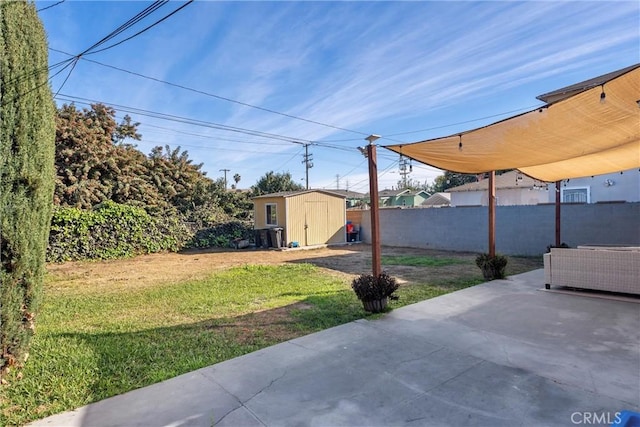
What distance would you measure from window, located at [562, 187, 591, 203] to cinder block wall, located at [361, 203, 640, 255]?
2.75m

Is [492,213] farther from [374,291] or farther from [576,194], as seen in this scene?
[576,194]

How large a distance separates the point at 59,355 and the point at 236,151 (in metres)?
17.7

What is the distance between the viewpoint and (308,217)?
14.8 metres

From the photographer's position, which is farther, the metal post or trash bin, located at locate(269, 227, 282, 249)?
trash bin, located at locate(269, 227, 282, 249)

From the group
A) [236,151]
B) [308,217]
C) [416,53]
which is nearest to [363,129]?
[308,217]

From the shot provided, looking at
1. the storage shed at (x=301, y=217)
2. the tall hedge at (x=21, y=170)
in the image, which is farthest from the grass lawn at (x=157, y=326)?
the storage shed at (x=301, y=217)

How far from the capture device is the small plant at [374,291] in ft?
15.3

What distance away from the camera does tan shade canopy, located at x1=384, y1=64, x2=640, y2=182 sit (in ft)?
10.8

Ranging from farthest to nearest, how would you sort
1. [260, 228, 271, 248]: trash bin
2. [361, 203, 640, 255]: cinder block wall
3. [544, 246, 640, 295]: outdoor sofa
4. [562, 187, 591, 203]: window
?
[260, 228, 271, 248]: trash bin → [562, 187, 591, 203]: window → [361, 203, 640, 255]: cinder block wall → [544, 246, 640, 295]: outdoor sofa

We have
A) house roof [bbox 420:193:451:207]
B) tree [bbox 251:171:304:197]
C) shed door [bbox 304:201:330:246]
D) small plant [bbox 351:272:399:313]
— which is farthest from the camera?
house roof [bbox 420:193:451:207]

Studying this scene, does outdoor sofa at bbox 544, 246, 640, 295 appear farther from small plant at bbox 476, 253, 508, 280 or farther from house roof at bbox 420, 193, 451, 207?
house roof at bbox 420, 193, 451, 207

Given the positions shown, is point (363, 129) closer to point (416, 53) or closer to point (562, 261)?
point (416, 53)

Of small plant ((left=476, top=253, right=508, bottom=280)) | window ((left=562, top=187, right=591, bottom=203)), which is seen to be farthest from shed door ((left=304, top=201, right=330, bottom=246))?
window ((left=562, top=187, right=591, bottom=203))
